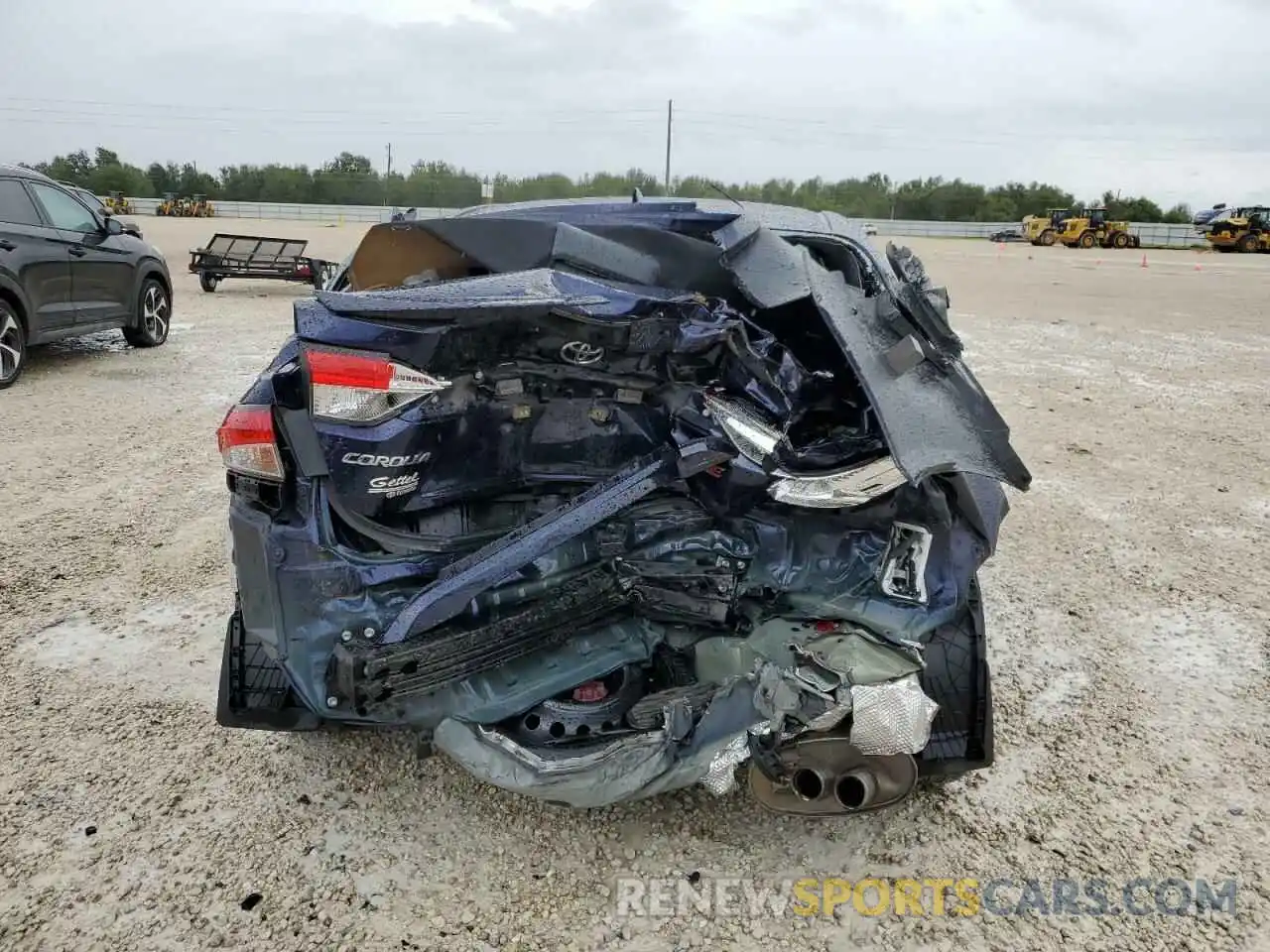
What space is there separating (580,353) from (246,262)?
13098mm

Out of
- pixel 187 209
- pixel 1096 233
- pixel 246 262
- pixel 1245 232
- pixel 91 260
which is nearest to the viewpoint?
pixel 91 260

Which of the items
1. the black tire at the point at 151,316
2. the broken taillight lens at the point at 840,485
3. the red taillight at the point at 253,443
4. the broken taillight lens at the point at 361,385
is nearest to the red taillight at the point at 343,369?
the broken taillight lens at the point at 361,385

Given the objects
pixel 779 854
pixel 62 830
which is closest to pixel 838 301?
pixel 779 854

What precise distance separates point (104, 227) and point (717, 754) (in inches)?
343

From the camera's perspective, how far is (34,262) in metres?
7.55

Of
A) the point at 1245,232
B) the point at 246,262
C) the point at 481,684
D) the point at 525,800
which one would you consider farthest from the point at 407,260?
the point at 1245,232

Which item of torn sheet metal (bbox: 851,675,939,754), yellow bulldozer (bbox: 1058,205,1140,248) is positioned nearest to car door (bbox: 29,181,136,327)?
torn sheet metal (bbox: 851,675,939,754)

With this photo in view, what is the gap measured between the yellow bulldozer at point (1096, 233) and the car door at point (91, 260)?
3580 cm

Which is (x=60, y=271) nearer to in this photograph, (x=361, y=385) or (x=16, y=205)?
(x=16, y=205)

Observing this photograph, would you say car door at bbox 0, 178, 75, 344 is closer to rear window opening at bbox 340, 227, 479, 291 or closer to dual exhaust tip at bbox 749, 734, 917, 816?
rear window opening at bbox 340, 227, 479, 291

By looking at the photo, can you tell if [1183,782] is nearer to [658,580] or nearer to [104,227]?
[658,580]

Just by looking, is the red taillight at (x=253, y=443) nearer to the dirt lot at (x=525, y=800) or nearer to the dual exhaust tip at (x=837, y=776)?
the dirt lot at (x=525, y=800)

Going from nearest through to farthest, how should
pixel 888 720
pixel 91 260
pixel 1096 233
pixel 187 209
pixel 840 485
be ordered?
pixel 888 720, pixel 840 485, pixel 91 260, pixel 1096 233, pixel 187 209

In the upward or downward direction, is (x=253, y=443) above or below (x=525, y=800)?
above
